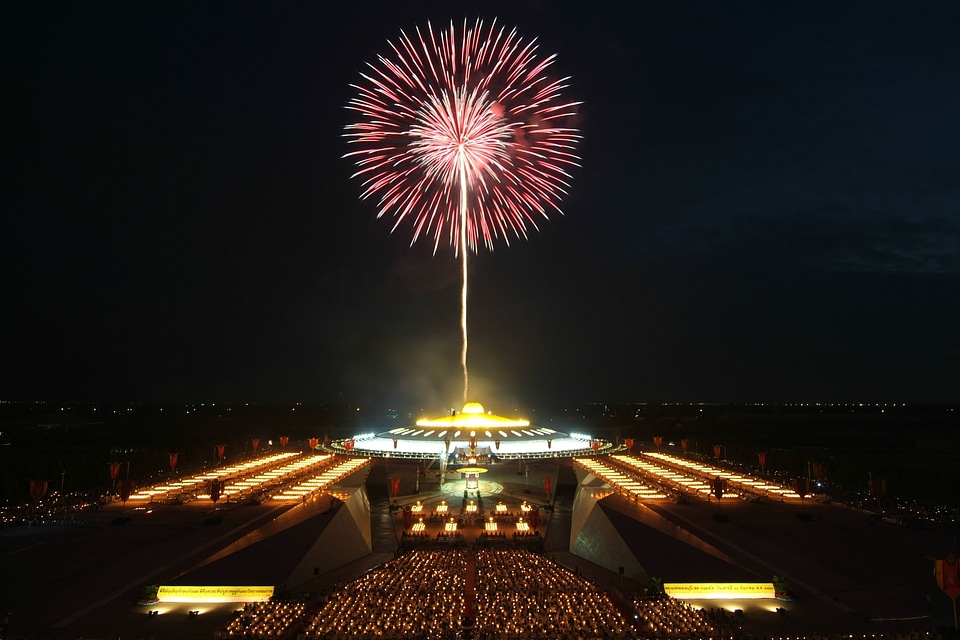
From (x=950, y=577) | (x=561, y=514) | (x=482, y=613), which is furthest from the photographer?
(x=561, y=514)

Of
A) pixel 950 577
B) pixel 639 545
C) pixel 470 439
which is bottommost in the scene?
pixel 639 545

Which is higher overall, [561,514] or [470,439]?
[470,439]

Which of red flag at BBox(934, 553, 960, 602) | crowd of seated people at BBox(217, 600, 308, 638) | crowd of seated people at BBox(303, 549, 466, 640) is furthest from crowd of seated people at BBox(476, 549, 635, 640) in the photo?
red flag at BBox(934, 553, 960, 602)

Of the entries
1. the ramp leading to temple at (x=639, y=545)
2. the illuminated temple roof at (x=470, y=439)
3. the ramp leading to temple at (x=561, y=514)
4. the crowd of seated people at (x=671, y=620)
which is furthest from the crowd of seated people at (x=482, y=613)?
the illuminated temple roof at (x=470, y=439)

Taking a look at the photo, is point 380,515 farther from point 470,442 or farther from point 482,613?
point 482,613

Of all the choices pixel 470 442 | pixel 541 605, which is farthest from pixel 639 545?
pixel 470 442

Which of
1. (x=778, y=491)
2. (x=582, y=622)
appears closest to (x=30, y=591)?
(x=582, y=622)

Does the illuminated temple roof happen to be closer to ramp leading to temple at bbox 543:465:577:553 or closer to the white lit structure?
the white lit structure

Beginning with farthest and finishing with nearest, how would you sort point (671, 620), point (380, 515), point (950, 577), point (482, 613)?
point (380, 515) → point (482, 613) → point (671, 620) → point (950, 577)

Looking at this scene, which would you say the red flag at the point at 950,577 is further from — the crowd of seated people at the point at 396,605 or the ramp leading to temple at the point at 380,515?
the ramp leading to temple at the point at 380,515

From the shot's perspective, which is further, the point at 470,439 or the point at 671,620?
the point at 470,439

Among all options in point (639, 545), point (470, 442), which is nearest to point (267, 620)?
point (639, 545)
